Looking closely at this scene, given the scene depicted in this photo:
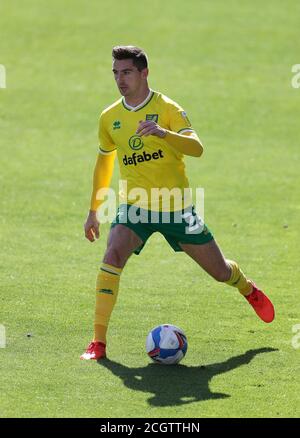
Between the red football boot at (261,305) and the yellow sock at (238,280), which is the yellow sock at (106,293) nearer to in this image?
the yellow sock at (238,280)

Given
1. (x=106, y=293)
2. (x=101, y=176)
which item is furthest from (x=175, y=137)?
(x=106, y=293)

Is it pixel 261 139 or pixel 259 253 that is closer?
pixel 259 253

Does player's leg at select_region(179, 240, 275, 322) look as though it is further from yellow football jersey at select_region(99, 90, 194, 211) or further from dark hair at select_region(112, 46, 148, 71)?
dark hair at select_region(112, 46, 148, 71)

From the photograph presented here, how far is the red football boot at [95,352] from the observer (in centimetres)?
1014

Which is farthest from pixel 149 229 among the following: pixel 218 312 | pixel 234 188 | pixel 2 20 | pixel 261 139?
pixel 2 20

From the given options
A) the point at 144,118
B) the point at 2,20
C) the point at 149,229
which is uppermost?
the point at 2,20

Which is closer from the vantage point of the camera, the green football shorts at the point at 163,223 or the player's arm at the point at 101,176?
the green football shorts at the point at 163,223

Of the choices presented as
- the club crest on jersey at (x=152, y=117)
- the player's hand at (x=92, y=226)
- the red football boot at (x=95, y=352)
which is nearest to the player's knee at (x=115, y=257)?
the player's hand at (x=92, y=226)

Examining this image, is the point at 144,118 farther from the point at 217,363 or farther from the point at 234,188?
the point at 234,188

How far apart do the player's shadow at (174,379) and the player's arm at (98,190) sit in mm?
1365

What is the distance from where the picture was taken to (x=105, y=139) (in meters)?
10.7

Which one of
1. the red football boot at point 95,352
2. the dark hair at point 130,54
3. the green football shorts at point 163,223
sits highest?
the dark hair at point 130,54

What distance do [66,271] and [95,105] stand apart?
932cm

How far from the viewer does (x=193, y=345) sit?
10.8 meters
